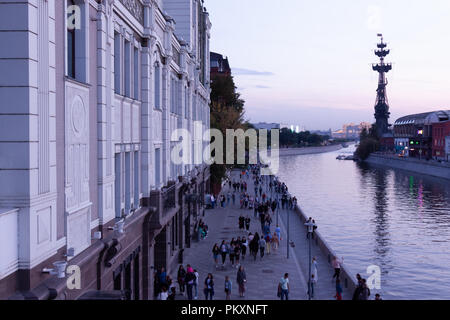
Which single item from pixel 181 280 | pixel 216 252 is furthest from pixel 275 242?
pixel 181 280

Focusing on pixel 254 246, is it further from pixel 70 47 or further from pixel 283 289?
pixel 70 47

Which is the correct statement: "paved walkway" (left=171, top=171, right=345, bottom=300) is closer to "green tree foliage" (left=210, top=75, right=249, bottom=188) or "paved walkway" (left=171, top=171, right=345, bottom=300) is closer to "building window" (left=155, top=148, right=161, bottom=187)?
"building window" (left=155, top=148, right=161, bottom=187)

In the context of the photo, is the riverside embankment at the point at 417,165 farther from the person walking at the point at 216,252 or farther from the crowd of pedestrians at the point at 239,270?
the person walking at the point at 216,252

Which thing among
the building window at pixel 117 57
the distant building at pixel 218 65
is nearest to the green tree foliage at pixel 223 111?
the distant building at pixel 218 65

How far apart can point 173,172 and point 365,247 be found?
16495 mm

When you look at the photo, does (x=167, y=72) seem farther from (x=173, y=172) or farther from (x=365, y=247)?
(x=365, y=247)

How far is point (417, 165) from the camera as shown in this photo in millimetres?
110562

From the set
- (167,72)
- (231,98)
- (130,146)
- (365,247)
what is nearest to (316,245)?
(365,247)

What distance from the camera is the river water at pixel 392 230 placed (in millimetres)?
27069

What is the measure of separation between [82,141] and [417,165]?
110 metres

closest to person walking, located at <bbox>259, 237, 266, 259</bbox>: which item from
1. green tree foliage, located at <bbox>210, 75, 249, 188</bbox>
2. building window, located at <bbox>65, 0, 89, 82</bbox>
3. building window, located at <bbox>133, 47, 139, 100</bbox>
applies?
building window, located at <bbox>133, 47, 139, 100</bbox>

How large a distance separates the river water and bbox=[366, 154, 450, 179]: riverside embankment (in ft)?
59.9
